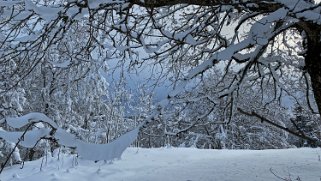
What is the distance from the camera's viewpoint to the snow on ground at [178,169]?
6.09 m

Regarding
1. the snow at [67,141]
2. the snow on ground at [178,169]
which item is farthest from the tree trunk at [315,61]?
the snow at [67,141]

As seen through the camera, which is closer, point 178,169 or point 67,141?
point 67,141

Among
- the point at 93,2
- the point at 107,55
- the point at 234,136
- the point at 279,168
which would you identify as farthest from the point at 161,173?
the point at 234,136

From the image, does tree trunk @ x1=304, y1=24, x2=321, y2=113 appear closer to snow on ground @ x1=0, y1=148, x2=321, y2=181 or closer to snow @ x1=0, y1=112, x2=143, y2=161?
snow on ground @ x1=0, y1=148, x2=321, y2=181

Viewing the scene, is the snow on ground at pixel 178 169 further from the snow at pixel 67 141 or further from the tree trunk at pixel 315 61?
the snow at pixel 67 141

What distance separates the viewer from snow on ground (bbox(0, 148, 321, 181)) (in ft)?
20.0

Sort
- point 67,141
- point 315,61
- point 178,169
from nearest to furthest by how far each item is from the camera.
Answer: point 67,141
point 315,61
point 178,169

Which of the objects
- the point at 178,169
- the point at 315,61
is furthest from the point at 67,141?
the point at 178,169

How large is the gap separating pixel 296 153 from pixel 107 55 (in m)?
4.78

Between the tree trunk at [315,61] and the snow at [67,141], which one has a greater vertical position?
the tree trunk at [315,61]

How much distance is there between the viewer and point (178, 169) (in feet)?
22.3

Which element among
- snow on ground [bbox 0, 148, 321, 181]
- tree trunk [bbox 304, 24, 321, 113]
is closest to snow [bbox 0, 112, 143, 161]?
tree trunk [bbox 304, 24, 321, 113]

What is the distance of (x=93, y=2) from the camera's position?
2.78 meters

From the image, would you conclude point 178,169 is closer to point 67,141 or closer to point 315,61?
point 315,61
